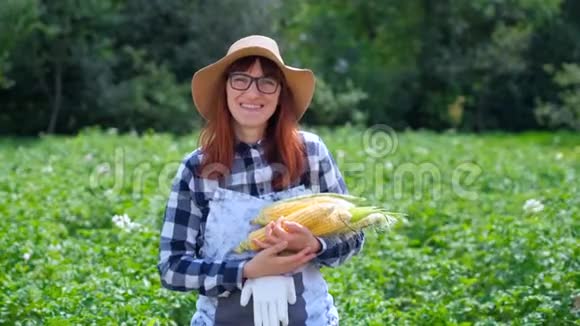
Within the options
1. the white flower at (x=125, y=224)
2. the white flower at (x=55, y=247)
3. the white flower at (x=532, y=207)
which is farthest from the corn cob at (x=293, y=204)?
the white flower at (x=532, y=207)

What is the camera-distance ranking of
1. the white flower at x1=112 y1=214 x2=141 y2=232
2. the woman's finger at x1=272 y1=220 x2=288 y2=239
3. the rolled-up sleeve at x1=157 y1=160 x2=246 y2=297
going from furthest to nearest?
the white flower at x1=112 y1=214 x2=141 y2=232 < the rolled-up sleeve at x1=157 y1=160 x2=246 y2=297 < the woman's finger at x1=272 y1=220 x2=288 y2=239

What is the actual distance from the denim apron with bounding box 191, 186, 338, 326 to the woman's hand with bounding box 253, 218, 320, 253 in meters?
0.13

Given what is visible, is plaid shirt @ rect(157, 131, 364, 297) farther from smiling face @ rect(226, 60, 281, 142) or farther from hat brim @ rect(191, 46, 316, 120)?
hat brim @ rect(191, 46, 316, 120)

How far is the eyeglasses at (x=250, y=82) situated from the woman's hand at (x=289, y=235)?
46 cm

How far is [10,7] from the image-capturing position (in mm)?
Answer: 17297

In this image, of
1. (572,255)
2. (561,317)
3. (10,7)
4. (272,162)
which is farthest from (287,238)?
(10,7)

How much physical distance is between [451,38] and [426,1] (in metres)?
1.16

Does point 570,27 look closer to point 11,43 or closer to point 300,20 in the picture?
point 300,20

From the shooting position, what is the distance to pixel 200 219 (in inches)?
119

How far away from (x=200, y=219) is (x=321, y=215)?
0.41 metres

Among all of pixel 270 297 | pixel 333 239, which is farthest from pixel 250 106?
pixel 270 297

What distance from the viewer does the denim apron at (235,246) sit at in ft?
9.68

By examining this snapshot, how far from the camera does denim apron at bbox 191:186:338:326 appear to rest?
2.95 metres

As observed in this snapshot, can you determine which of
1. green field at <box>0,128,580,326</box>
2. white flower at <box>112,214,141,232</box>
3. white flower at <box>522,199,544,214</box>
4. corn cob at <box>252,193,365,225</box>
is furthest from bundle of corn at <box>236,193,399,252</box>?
white flower at <box>522,199,544,214</box>
